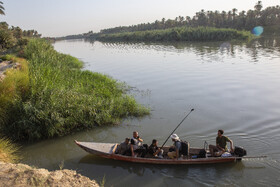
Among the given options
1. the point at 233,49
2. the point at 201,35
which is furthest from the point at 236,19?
the point at 233,49

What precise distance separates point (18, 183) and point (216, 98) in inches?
519

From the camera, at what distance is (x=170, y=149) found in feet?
29.9

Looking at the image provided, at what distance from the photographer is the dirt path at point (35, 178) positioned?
19.0ft

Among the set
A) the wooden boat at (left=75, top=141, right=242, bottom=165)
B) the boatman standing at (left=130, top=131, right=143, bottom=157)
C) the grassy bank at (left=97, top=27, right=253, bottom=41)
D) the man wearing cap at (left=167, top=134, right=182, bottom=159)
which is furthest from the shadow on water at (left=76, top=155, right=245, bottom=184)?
the grassy bank at (left=97, top=27, right=253, bottom=41)

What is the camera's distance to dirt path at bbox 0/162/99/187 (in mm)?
5797

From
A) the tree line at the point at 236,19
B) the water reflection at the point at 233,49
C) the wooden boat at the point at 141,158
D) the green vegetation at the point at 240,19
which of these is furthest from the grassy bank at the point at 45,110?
the tree line at the point at 236,19

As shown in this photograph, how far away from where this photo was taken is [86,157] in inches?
378

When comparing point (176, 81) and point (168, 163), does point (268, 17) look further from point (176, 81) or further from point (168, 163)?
point (168, 163)

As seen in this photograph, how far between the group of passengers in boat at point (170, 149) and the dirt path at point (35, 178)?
2.79 metres

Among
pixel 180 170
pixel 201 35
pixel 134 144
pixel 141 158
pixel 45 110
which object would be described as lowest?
pixel 180 170

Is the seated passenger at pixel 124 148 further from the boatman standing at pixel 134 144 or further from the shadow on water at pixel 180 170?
the shadow on water at pixel 180 170

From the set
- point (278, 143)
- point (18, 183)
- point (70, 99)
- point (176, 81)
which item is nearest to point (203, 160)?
point (278, 143)

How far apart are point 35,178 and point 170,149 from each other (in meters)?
5.08

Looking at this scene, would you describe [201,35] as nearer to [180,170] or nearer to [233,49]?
[233,49]
